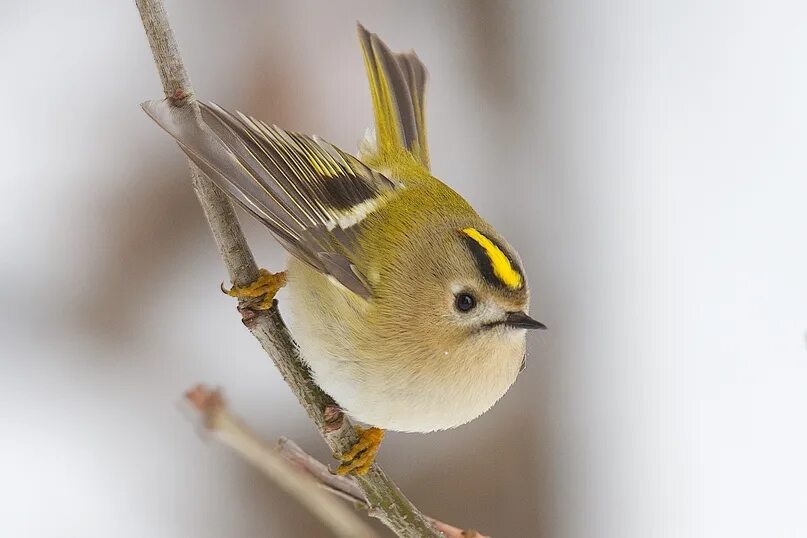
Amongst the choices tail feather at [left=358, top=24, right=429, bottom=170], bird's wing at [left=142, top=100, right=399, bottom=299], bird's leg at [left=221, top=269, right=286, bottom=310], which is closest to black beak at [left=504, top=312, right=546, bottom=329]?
bird's wing at [left=142, top=100, right=399, bottom=299]

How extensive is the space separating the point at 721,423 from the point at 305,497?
197 cm

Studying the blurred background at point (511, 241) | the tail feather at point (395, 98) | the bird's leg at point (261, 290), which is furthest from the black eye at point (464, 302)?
the blurred background at point (511, 241)

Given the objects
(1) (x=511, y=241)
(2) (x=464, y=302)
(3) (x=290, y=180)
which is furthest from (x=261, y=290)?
(1) (x=511, y=241)

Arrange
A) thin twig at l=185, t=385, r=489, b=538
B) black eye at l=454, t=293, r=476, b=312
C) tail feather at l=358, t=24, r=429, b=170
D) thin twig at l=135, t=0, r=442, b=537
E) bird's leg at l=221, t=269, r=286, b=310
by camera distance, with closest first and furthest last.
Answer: thin twig at l=185, t=385, r=489, b=538
thin twig at l=135, t=0, r=442, b=537
bird's leg at l=221, t=269, r=286, b=310
black eye at l=454, t=293, r=476, b=312
tail feather at l=358, t=24, r=429, b=170

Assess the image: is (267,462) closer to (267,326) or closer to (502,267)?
(267,326)

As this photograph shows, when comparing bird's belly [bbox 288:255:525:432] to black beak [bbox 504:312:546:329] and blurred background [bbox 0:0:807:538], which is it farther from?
blurred background [bbox 0:0:807:538]

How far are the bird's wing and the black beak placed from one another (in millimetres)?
191

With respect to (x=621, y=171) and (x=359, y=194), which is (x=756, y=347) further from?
(x=359, y=194)

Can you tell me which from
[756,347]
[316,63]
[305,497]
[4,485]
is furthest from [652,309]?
[305,497]

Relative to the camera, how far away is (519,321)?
43.2 inches

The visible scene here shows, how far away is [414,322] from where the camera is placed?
1145mm

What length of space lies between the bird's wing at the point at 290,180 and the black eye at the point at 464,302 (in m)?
0.12

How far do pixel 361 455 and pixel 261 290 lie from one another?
0.25 meters

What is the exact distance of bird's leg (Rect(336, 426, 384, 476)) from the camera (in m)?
1.05
